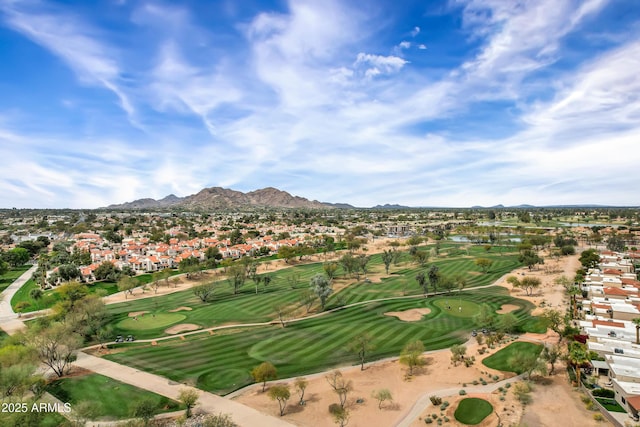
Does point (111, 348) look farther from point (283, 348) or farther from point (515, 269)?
point (515, 269)

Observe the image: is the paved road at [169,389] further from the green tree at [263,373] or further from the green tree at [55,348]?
the green tree at [263,373]

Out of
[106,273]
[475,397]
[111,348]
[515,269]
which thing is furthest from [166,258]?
[515,269]

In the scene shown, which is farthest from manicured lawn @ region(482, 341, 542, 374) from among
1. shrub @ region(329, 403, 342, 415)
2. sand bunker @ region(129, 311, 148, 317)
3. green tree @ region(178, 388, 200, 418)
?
sand bunker @ region(129, 311, 148, 317)

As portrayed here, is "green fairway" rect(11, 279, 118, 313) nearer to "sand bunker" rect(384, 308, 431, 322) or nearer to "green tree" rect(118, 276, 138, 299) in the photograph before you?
"green tree" rect(118, 276, 138, 299)

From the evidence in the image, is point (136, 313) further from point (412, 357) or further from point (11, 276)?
point (11, 276)

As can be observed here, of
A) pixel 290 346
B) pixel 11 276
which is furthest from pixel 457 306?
pixel 11 276

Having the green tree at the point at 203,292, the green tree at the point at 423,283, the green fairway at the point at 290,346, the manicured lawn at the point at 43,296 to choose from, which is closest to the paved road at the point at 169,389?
the green fairway at the point at 290,346
